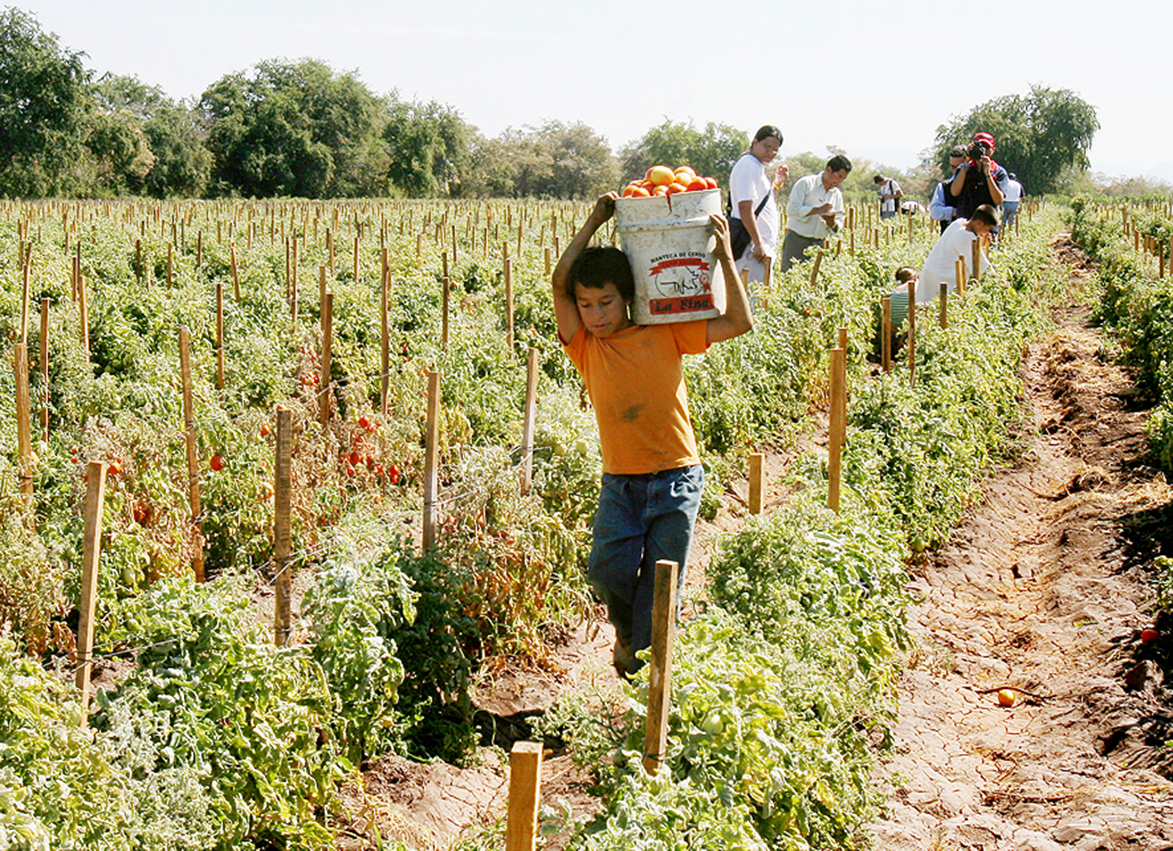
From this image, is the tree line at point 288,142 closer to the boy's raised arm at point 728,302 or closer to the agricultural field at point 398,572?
the agricultural field at point 398,572

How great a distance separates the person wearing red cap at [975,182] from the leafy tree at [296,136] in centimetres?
5310

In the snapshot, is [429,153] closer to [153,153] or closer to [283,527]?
[153,153]

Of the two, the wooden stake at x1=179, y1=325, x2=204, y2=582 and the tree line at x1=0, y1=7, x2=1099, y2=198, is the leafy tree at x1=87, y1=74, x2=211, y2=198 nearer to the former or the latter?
the tree line at x1=0, y1=7, x2=1099, y2=198

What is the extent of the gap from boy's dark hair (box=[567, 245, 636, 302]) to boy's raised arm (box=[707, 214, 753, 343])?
1.13ft

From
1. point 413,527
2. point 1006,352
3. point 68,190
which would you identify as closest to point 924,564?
point 413,527

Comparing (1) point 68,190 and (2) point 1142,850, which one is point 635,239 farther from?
(1) point 68,190

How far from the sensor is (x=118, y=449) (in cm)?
568

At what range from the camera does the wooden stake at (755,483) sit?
4.52 metres

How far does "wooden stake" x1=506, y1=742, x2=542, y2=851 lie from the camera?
2.29 meters

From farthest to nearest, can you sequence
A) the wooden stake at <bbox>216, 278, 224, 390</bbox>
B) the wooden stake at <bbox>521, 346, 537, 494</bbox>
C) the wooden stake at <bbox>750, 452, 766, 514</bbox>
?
the wooden stake at <bbox>216, 278, 224, 390</bbox>, the wooden stake at <bbox>521, 346, 537, 494</bbox>, the wooden stake at <bbox>750, 452, 766, 514</bbox>

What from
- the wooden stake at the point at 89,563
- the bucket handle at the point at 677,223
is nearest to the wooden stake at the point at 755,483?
the bucket handle at the point at 677,223

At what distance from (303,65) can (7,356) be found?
68.7m

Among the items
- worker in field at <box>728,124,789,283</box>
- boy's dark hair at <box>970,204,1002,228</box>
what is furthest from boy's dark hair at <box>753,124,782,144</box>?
boy's dark hair at <box>970,204,1002,228</box>

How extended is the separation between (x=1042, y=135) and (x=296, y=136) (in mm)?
47749
